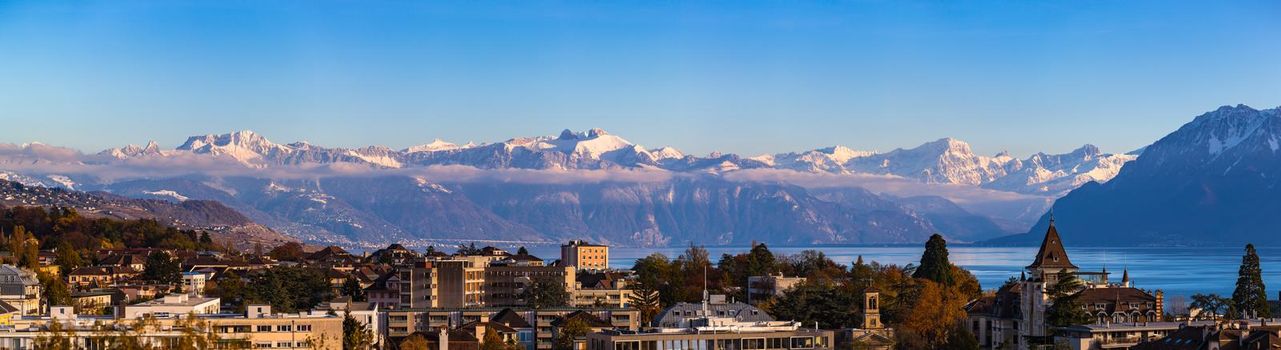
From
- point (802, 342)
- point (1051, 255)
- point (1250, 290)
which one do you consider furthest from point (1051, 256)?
point (802, 342)

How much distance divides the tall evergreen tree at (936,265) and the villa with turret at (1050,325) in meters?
15.5

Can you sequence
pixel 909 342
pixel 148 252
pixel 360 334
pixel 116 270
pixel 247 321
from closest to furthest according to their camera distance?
pixel 247 321
pixel 360 334
pixel 909 342
pixel 116 270
pixel 148 252

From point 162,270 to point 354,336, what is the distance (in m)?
60.3

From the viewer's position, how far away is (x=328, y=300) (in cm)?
11406

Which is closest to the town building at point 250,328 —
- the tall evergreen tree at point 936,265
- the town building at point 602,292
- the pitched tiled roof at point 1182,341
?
the pitched tiled roof at point 1182,341

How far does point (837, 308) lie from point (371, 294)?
28.5 meters

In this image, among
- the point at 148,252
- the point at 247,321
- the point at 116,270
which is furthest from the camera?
the point at 148,252

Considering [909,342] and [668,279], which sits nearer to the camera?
[909,342]

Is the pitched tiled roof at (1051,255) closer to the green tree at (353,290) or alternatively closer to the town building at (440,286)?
the town building at (440,286)

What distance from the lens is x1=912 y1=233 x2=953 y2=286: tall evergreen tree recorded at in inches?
4621

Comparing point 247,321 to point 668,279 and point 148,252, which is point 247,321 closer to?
point 668,279

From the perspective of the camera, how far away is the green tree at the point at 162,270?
135500 mm

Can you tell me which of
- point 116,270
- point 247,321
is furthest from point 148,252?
point 247,321

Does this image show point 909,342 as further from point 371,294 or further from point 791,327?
point 371,294
